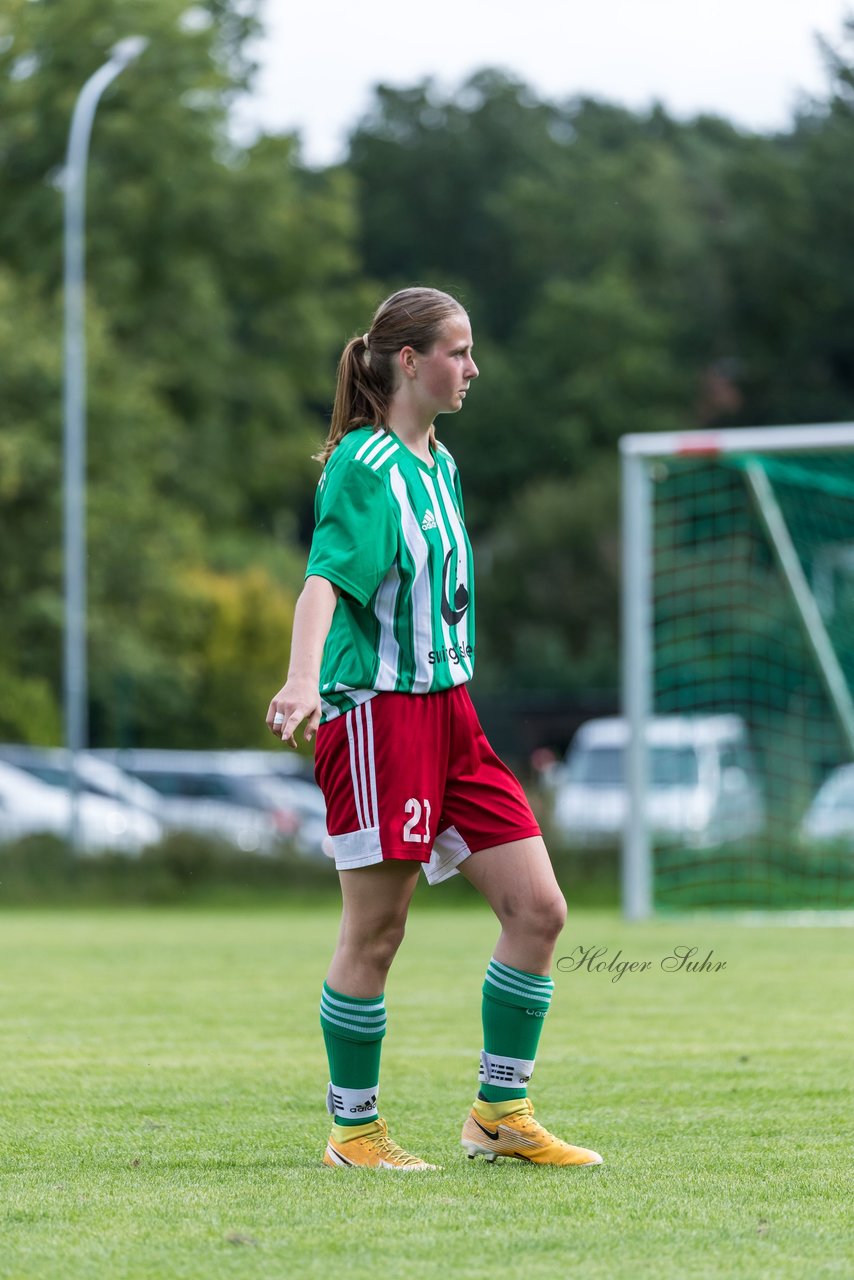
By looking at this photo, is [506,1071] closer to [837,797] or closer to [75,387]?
[837,797]

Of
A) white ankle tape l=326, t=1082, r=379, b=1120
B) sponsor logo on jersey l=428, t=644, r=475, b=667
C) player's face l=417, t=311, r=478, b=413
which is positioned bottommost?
white ankle tape l=326, t=1082, r=379, b=1120

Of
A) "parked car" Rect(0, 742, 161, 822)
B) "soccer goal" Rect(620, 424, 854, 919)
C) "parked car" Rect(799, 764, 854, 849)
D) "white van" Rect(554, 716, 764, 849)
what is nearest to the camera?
"soccer goal" Rect(620, 424, 854, 919)

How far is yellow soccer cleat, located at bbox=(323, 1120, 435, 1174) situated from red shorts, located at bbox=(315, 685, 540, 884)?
58cm

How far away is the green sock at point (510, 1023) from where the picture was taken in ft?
15.1

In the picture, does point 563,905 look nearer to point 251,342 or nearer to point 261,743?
point 261,743

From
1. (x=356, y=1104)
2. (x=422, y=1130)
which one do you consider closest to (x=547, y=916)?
(x=356, y=1104)

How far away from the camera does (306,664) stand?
13.9ft

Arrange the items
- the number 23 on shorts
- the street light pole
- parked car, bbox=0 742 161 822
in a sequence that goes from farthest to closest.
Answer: the street light pole → parked car, bbox=0 742 161 822 → the number 23 on shorts

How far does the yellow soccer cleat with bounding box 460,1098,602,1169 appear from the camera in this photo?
14.8 ft

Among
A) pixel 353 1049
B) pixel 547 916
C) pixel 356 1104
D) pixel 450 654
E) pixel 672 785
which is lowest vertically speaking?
pixel 356 1104

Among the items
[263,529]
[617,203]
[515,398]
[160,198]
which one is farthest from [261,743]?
[617,203]

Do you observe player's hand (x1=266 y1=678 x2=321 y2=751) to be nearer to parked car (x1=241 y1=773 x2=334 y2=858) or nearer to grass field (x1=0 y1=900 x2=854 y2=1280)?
grass field (x1=0 y1=900 x2=854 y2=1280)

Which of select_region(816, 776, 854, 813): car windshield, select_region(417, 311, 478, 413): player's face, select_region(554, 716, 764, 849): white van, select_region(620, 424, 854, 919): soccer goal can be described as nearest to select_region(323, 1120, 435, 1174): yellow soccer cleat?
select_region(417, 311, 478, 413): player's face

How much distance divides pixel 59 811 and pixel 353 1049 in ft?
61.0
